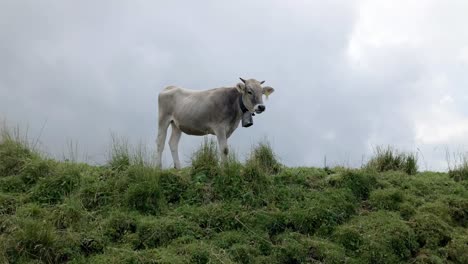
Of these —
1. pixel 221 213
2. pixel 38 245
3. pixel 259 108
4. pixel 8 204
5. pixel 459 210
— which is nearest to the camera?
pixel 38 245

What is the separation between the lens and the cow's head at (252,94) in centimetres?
1181

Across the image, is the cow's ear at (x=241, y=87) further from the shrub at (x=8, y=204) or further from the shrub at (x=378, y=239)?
the shrub at (x=8, y=204)

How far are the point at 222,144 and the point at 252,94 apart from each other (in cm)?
123

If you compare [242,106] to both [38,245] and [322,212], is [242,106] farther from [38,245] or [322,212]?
[38,245]

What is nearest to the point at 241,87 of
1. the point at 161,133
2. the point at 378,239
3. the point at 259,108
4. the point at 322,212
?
the point at 259,108

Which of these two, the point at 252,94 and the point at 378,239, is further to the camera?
the point at 252,94

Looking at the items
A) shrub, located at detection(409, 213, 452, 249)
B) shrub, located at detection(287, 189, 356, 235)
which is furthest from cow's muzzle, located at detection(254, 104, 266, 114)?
shrub, located at detection(409, 213, 452, 249)

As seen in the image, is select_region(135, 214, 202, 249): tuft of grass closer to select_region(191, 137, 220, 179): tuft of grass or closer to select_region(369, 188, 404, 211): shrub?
select_region(191, 137, 220, 179): tuft of grass

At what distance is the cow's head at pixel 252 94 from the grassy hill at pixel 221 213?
0.94m

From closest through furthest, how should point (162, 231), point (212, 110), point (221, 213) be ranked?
1. point (162, 231)
2. point (221, 213)
3. point (212, 110)

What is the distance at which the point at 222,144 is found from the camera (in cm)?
1180

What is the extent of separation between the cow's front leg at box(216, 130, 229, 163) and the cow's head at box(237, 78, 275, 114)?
795mm

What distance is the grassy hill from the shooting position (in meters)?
8.92

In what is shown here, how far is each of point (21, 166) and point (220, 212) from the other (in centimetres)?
454
